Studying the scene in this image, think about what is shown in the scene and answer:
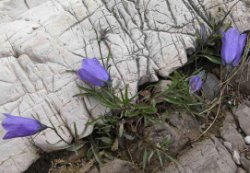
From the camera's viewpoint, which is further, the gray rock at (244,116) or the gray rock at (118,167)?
the gray rock at (244,116)

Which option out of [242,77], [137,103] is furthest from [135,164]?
[242,77]

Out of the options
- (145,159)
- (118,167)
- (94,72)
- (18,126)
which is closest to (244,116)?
(145,159)

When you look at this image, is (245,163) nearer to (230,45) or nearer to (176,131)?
(176,131)

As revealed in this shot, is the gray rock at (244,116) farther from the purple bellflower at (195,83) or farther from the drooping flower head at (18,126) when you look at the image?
the drooping flower head at (18,126)

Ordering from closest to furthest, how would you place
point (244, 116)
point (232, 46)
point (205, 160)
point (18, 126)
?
point (18, 126), point (205, 160), point (232, 46), point (244, 116)

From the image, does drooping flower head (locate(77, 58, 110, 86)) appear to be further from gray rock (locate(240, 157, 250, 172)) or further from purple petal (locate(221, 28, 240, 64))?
gray rock (locate(240, 157, 250, 172))

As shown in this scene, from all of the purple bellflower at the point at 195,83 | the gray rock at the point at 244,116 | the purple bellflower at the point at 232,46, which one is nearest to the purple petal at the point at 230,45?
the purple bellflower at the point at 232,46

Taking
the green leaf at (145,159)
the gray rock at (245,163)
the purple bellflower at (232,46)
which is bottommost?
the gray rock at (245,163)
